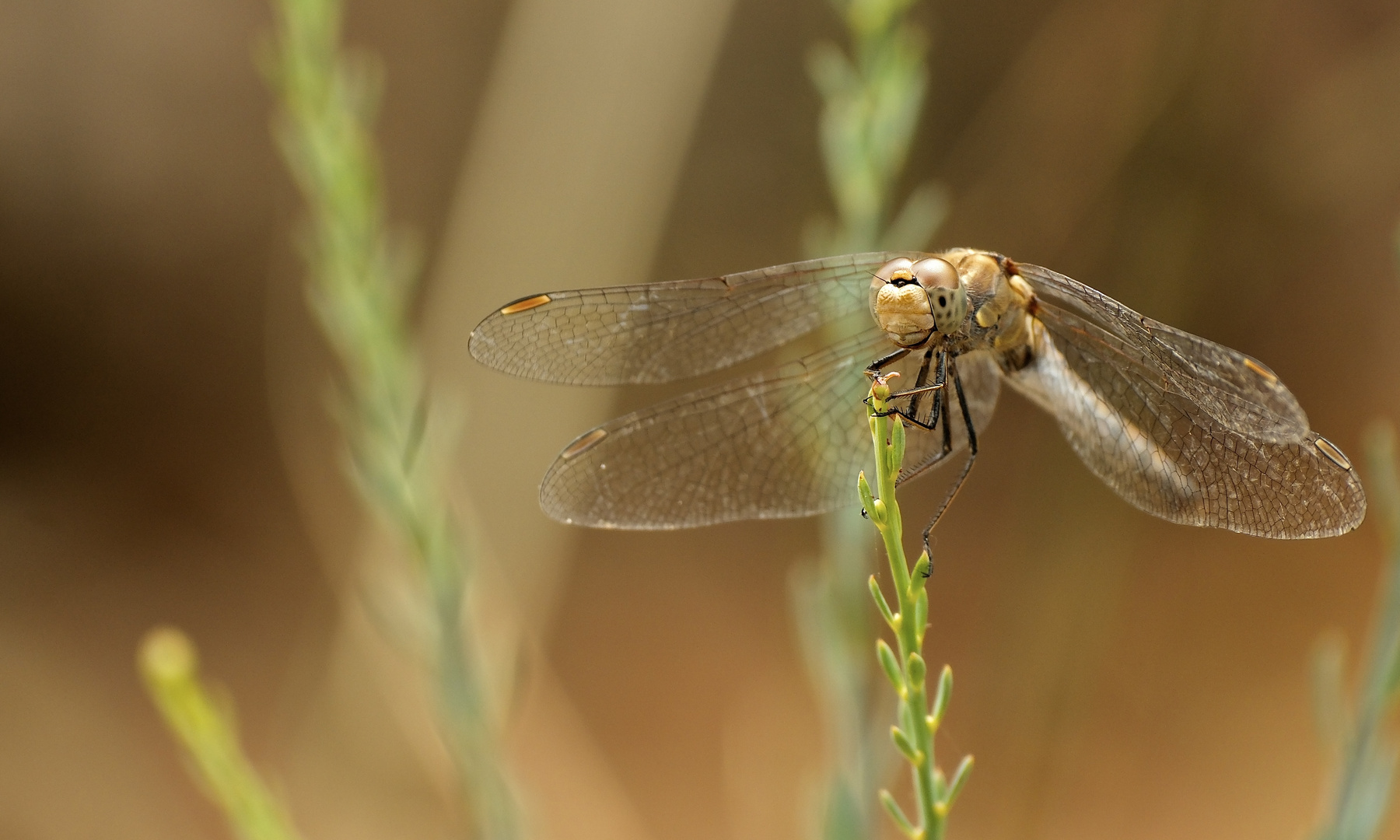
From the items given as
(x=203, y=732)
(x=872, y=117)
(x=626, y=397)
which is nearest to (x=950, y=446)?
(x=872, y=117)

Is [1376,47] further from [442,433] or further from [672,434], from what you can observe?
[442,433]

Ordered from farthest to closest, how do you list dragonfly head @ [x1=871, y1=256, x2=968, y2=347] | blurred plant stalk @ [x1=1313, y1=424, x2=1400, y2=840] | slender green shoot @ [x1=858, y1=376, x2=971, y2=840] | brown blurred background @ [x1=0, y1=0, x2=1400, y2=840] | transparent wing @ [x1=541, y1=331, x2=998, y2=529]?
brown blurred background @ [x1=0, y1=0, x2=1400, y2=840]
transparent wing @ [x1=541, y1=331, x2=998, y2=529]
dragonfly head @ [x1=871, y1=256, x2=968, y2=347]
blurred plant stalk @ [x1=1313, y1=424, x2=1400, y2=840]
slender green shoot @ [x1=858, y1=376, x2=971, y2=840]

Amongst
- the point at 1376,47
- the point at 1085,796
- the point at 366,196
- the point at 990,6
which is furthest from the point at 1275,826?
the point at 366,196

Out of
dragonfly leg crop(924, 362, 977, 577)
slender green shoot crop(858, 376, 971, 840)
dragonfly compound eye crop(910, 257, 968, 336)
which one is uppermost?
dragonfly compound eye crop(910, 257, 968, 336)

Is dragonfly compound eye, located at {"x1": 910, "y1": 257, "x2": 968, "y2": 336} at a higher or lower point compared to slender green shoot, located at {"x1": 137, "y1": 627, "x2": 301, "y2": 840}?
higher

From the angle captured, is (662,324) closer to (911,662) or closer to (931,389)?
(931,389)

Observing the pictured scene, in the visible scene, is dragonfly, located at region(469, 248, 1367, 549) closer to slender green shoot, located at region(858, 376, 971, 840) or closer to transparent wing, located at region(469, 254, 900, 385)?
transparent wing, located at region(469, 254, 900, 385)

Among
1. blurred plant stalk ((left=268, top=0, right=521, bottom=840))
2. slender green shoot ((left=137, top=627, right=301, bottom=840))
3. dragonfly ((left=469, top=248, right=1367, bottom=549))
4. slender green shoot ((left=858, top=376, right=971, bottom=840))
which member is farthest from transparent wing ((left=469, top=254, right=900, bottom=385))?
slender green shoot ((left=858, top=376, right=971, bottom=840))
